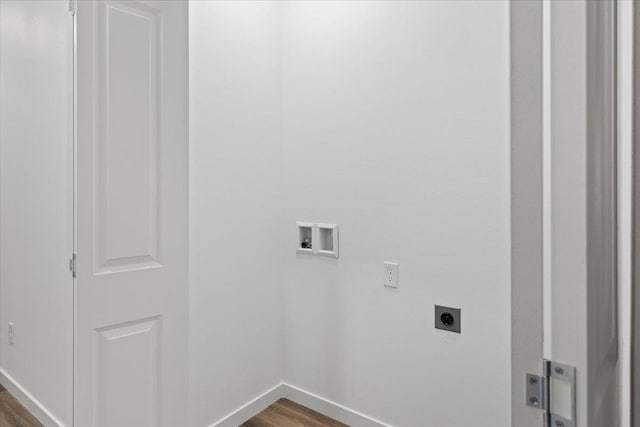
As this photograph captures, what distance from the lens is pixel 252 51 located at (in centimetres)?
221

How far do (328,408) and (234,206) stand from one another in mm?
1226

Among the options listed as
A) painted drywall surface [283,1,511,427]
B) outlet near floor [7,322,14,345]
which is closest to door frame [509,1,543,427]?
painted drywall surface [283,1,511,427]

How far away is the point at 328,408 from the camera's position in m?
2.21

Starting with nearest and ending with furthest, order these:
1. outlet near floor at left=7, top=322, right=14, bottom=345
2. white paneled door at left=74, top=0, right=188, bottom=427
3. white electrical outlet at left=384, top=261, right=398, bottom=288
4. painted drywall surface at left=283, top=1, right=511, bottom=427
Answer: white paneled door at left=74, top=0, right=188, bottom=427, painted drywall surface at left=283, top=1, right=511, bottom=427, white electrical outlet at left=384, top=261, right=398, bottom=288, outlet near floor at left=7, top=322, right=14, bottom=345

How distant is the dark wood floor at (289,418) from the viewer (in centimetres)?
214

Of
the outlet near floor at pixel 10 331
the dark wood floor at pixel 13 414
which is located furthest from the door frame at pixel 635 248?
the outlet near floor at pixel 10 331

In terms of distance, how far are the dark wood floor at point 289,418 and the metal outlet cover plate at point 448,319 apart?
821 millimetres

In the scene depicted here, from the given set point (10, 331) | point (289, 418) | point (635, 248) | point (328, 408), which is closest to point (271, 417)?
point (289, 418)

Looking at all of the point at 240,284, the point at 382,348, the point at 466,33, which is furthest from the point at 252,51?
the point at 382,348

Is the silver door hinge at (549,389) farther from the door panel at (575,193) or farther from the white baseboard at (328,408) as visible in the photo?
the white baseboard at (328,408)

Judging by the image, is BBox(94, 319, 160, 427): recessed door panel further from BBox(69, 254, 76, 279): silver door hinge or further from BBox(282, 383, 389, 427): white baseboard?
BBox(282, 383, 389, 427): white baseboard

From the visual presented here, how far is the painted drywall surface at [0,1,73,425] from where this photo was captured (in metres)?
1.69

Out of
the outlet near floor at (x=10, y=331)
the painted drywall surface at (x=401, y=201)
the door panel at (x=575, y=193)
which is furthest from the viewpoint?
the outlet near floor at (x=10, y=331)

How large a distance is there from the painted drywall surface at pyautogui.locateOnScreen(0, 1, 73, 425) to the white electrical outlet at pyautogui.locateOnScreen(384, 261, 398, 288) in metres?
1.35
